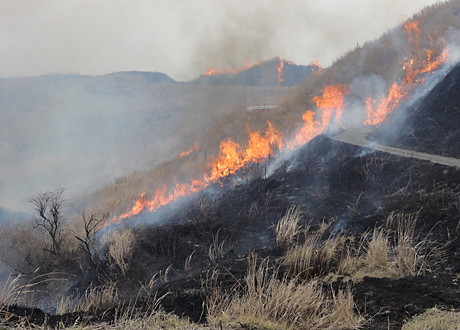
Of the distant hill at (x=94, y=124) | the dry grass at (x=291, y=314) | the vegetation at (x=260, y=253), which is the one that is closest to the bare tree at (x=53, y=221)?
the vegetation at (x=260, y=253)

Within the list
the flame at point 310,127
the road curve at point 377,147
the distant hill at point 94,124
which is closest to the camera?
the road curve at point 377,147

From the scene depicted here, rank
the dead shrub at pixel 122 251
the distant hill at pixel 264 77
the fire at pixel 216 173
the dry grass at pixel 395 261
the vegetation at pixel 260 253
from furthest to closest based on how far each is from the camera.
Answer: the distant hill at pixel 264 77
the fire at pixel 216 173
the dead shrub at pixel 122 251
the dry grass at pixel 395 261
the vegetation at pixel 260 253

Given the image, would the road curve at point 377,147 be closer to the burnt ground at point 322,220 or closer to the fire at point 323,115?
the burnt ground at point 322,220

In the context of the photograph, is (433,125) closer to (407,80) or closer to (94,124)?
(407,80)

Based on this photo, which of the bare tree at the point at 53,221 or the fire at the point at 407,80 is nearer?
the bare tree at the point at 53,221

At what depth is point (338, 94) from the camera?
24.9 m

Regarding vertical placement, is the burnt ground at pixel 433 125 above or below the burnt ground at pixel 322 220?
above

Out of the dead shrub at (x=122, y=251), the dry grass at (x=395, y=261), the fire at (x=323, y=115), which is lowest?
the dead shrub at (x=122, y=251)

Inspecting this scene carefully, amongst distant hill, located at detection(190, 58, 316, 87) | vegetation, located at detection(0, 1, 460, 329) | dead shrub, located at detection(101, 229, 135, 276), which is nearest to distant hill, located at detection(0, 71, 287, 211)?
distant hill, located at detection(190, 58, 316, 87)

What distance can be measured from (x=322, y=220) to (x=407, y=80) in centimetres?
1691

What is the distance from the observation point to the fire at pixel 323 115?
2145cm

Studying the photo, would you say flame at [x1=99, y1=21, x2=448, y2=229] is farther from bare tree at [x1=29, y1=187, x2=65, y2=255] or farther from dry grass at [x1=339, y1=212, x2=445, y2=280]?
dry grass at [x1=339, y1=212, x2=445, y2=280]

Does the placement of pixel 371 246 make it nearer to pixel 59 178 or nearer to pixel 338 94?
pixel 338 94

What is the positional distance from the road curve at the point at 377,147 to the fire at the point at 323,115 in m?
2.11
